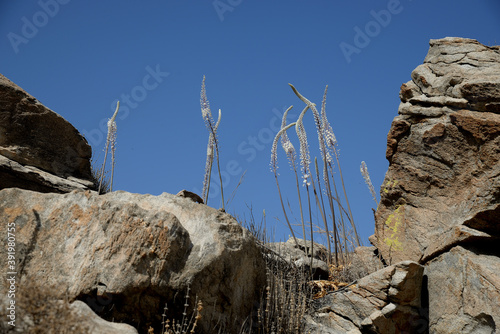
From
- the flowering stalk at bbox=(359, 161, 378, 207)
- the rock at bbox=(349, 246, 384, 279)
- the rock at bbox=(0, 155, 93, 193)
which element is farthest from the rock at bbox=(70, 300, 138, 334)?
the flowering stalk at bbox=(359, 161, 378, 207)

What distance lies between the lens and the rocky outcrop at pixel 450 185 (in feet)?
14.1

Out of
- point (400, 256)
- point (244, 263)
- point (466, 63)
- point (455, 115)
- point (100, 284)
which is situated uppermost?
point (466, 63)

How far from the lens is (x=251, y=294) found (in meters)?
4.17

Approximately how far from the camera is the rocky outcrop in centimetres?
429

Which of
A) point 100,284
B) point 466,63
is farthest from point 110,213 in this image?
point 466,63

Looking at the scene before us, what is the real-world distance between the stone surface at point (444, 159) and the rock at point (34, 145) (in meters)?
3.64

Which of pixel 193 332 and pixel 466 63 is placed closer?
pixel 193 332

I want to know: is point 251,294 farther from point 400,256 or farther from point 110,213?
point 400,256

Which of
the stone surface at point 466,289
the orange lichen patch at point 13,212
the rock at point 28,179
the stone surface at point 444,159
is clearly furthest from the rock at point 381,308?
the rock at point 28,179

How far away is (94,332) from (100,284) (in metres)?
0.86

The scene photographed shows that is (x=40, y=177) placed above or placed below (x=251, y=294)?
A: above

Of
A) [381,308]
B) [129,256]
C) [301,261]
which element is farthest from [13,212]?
[381,308]

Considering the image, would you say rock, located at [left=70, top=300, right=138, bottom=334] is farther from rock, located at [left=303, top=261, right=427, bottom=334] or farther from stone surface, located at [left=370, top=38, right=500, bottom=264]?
stone surface, located at [left=370, top=38, right=500, bottom=264]

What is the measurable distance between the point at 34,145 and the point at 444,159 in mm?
4520
